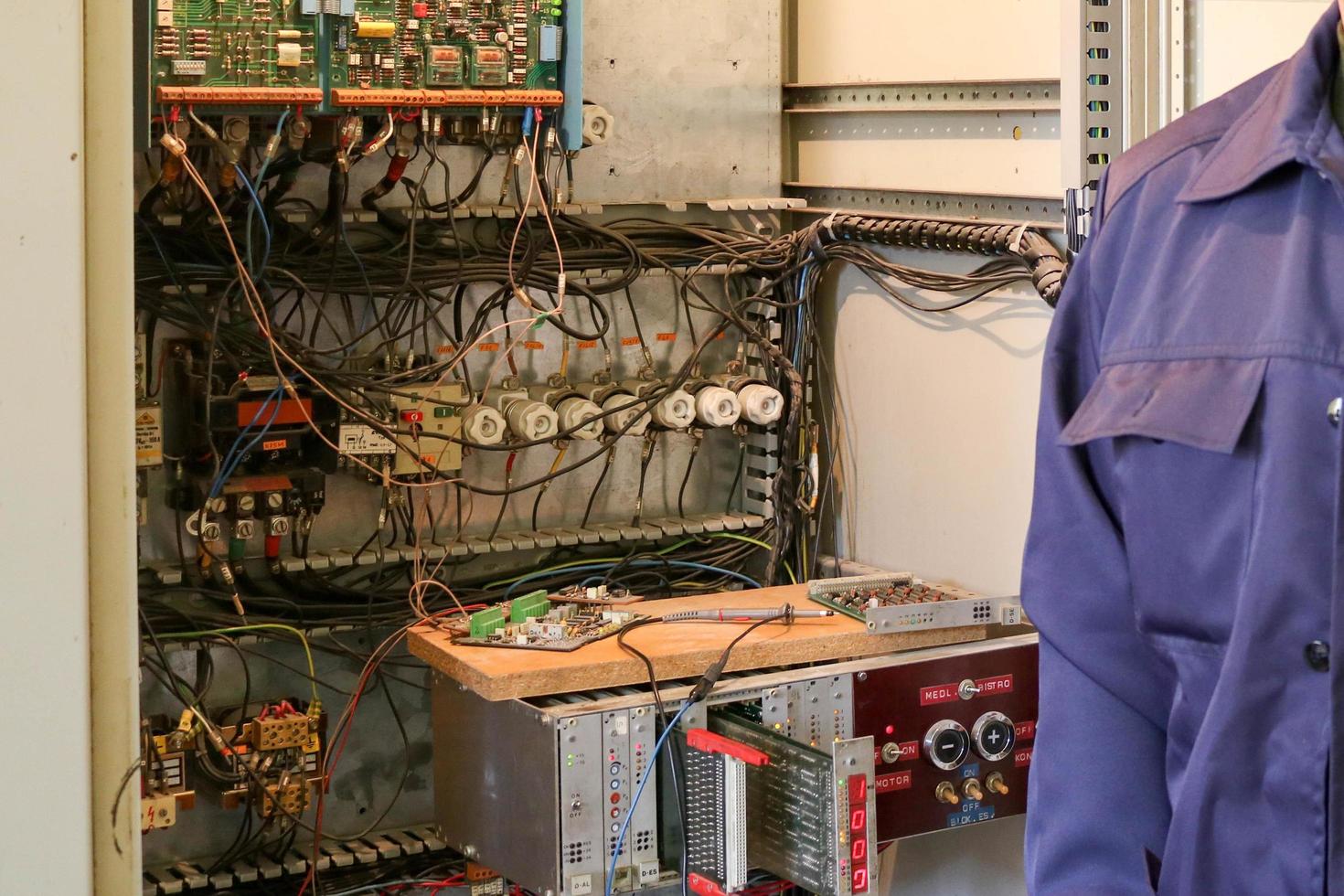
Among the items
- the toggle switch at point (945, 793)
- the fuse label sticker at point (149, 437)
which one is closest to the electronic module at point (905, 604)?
the toggle switch at point (945, 793)

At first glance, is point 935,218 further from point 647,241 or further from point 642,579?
point 642,579

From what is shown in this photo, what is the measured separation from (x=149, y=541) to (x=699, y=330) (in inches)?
47.0

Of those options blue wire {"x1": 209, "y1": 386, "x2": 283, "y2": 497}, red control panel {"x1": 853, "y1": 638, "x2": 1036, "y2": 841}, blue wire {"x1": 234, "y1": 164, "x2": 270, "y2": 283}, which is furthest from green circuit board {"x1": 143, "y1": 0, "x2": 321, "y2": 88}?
red control panel {"x1": 853, "y1": 638, "x2": 1036, "y2": 841}

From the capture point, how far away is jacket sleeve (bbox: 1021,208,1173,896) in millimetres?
1406

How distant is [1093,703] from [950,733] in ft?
4.24

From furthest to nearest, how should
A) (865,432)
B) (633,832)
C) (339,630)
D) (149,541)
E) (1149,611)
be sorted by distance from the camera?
1. (865,432)
2. (339,630)
3. (149,541)
4. (633,832)
5. (1149,611)

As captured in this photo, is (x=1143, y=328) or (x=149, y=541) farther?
(x=149, y=541)

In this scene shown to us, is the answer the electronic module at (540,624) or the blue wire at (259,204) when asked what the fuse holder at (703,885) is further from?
the blue wire at (259,204)

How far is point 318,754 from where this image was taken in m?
3.01

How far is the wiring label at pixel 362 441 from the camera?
295 centimetres

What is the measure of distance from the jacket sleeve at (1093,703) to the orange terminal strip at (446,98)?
1656mm

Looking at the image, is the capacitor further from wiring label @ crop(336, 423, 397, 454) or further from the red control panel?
the red control panel

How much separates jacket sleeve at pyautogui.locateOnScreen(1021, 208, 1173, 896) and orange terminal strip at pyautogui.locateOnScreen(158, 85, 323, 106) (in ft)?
5.53

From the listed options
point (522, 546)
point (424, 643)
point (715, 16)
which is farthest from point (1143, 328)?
point (715, 16)
